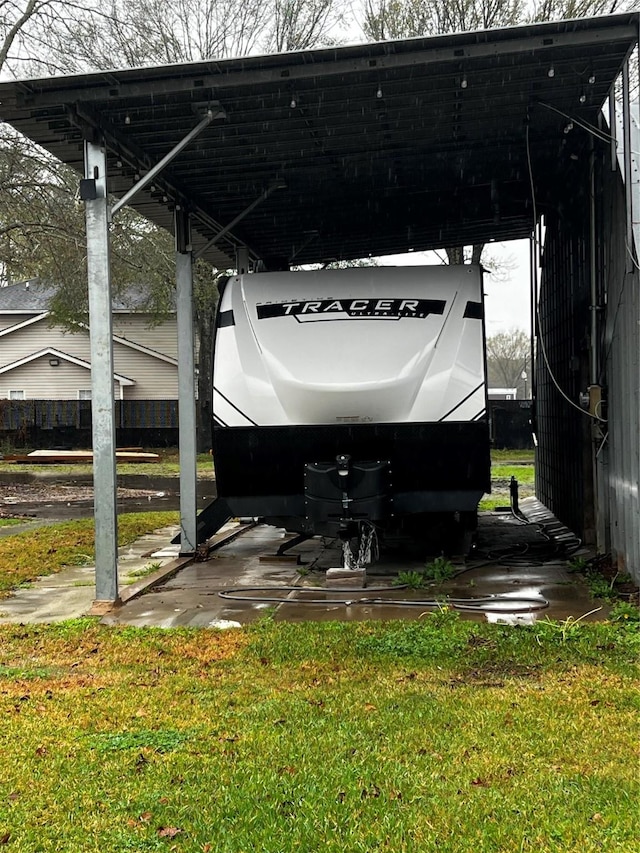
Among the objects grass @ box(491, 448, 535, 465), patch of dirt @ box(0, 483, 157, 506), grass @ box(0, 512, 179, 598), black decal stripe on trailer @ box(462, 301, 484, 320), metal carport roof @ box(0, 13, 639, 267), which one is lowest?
grass @ box(0, 512, 179, 598)

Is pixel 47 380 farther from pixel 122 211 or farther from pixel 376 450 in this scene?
pixel 376 450

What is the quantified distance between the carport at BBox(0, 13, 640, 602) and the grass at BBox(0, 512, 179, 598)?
1517 millimetres

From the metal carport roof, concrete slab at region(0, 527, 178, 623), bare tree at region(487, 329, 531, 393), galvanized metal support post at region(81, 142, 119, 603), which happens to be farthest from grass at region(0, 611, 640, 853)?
bare tree at region(487, 329, 531, 393)

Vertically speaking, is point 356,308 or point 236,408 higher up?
point 356,308

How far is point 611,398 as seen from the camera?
9258mm

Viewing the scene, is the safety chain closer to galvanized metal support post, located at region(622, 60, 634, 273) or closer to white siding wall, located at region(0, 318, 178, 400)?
galvanized metal support post, located at region(622, 60, 634, 273)

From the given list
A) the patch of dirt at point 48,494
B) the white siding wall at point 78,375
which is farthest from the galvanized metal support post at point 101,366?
the white siding wall at point 78,375

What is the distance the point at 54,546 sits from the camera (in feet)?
40.0

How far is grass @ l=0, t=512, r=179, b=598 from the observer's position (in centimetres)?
1026

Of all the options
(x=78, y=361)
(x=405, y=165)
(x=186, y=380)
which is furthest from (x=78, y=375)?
(x=405, y=165)

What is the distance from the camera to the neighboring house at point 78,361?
130ft

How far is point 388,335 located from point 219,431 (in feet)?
6.13

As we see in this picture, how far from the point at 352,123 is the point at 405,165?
157 centimetres

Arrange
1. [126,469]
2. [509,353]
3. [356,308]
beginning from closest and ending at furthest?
[356,308] → [126,469] → [509,353]
